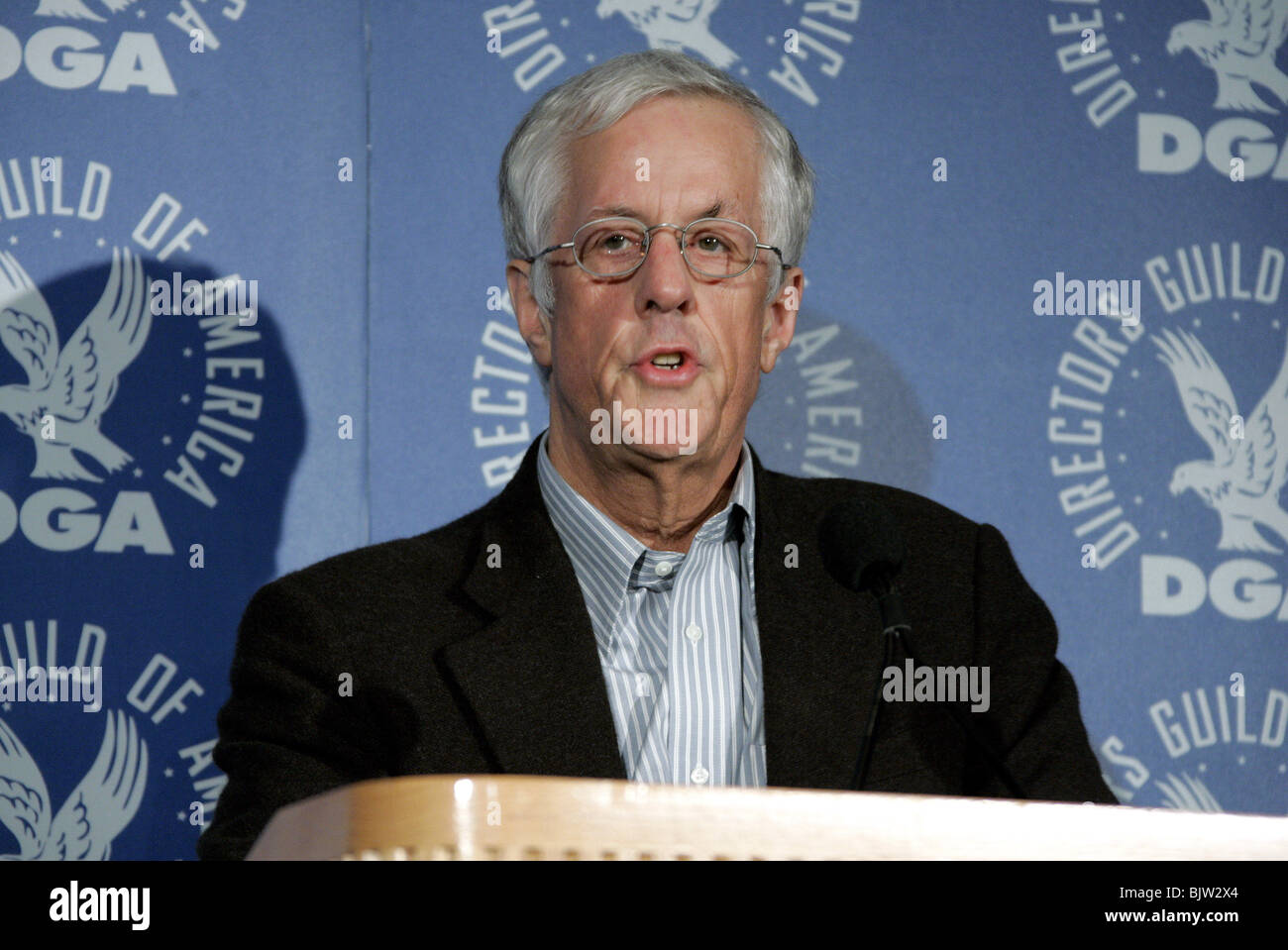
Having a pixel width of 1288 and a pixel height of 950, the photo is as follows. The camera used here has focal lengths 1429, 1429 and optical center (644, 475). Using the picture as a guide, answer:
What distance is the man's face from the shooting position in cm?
190

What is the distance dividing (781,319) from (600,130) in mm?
386


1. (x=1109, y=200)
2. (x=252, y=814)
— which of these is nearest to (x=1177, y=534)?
(x=1109, y=200)

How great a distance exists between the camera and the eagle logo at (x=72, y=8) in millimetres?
2324

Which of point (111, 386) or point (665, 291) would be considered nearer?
point (665, 291)

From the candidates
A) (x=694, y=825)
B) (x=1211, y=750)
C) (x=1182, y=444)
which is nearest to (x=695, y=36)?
(x=1182, y=444)

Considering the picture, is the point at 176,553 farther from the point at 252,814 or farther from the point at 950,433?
the point at 950,433

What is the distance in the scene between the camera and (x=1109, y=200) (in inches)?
99.9

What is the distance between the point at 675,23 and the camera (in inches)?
96.4

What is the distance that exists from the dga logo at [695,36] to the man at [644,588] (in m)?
0.43

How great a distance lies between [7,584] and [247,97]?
874 millimetres

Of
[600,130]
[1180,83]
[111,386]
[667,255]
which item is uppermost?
[1180,83]

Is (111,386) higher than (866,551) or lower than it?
higher

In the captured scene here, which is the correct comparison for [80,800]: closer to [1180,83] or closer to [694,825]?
[694,825]
